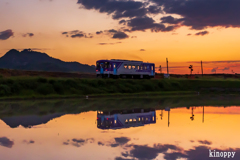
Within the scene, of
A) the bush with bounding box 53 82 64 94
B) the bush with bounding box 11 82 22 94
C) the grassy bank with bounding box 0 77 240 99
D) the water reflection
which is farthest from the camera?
the bush with bounding box 53 82 64 94

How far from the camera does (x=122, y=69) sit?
155 feet

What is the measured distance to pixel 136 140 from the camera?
11703 mm

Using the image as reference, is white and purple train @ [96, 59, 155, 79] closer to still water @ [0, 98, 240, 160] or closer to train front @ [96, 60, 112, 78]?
train front @ [96, 60, 112, 78]

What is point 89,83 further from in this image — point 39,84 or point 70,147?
point 70,147

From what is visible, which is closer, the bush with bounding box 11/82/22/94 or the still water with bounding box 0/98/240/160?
the still water with bounding box 0/98/240/160

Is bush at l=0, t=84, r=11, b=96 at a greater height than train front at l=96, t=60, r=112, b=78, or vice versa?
train front at l=96, t=60, r=112, b=78

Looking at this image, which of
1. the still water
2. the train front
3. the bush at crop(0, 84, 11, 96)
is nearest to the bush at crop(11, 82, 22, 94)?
the bush at crop(0, 84, 11, 96)

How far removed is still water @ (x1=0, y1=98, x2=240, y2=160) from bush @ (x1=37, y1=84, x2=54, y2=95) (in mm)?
18147

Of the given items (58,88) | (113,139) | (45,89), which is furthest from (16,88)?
(113,139)

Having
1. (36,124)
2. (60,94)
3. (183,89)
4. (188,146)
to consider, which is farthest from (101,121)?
(183,89)

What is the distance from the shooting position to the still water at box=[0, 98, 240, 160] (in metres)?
9.55

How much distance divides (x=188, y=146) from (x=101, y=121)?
733 centimetres

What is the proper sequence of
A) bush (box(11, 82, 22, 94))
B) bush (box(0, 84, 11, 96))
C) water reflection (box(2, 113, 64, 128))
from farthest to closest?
bush (box(11, 82, 22, 94))
bush (box(0, 84, 11, 96))
water reflection (box(2, 113, 64, 128))

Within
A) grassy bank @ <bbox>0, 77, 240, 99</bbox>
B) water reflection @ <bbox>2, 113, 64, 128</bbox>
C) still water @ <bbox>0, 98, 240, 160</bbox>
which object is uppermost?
grassy bank @ <bbox>0, 77, 240, 99</bbox>
